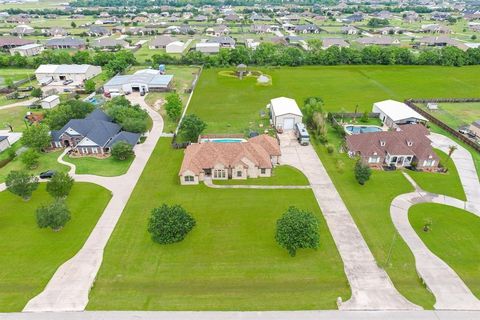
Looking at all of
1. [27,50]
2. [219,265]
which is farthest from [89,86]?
[219,265]

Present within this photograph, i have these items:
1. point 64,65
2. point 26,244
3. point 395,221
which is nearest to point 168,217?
point 26,244

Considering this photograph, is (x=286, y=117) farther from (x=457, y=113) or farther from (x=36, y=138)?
(x=36, y=138)

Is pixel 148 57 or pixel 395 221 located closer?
pixel 395 221

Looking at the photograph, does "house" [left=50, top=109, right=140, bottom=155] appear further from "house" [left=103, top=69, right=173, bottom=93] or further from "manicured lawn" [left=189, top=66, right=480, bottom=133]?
"house" [left=103, top=69, right=173, bottom=93]

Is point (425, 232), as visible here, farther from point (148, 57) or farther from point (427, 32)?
point (427, 32)

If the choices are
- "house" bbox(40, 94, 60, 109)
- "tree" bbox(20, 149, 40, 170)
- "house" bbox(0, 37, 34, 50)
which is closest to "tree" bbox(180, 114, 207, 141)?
"tree" bbox(20, 149, 40, 170)

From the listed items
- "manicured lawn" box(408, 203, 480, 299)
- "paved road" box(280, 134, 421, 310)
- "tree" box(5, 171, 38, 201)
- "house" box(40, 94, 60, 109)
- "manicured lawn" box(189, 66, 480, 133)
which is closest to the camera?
"paved road" box(280, 134, 421, 310)
